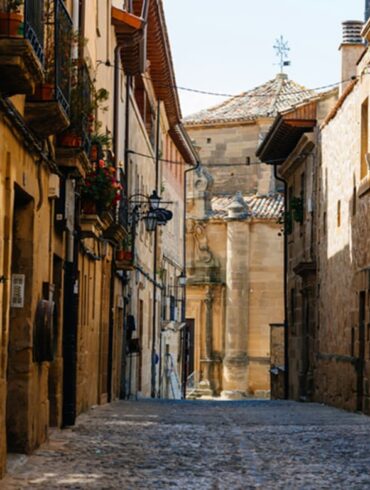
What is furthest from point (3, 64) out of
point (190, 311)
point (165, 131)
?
point (190, 311)

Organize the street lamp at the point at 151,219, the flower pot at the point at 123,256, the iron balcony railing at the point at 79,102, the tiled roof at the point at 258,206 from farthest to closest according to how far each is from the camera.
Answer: the tiled roof at the point at 258,206 → the street lamp at the point at 151,219 → the flower pot at the point at 123,256 → the iron balcony railing at the point at 79,102

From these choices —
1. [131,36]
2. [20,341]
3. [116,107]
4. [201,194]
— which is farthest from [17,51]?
[201,194]

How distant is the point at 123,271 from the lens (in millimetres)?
25406

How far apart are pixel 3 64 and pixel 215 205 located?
45.0m

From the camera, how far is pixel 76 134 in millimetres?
13359

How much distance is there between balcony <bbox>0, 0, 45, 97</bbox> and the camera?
8234 millimetres

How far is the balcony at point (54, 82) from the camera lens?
34.7ft

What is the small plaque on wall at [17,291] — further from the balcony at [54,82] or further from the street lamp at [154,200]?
the street lamp at [154,200]

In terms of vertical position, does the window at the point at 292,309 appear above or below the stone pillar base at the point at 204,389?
above

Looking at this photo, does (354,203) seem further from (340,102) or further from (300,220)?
(300,220)

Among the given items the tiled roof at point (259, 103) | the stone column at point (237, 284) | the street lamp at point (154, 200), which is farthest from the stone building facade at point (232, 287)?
the street lamp at point (154, 200)

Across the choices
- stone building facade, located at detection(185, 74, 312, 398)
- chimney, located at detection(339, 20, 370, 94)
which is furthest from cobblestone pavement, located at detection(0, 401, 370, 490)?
stone building facade, located at detection(185, 74, 312, 398)

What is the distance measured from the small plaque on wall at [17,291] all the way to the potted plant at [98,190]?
5.56 metres

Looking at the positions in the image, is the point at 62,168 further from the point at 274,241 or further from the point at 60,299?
the point at 274,241
